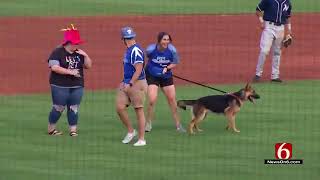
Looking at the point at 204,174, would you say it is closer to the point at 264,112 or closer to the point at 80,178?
the point at 80,178

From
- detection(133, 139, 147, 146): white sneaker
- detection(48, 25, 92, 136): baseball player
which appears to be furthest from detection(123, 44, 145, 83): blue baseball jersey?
detection(133, 139, 147, 146): white sneaker

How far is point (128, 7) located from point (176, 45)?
9761 millimetres

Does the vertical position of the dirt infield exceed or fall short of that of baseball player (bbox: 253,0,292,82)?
it falls short

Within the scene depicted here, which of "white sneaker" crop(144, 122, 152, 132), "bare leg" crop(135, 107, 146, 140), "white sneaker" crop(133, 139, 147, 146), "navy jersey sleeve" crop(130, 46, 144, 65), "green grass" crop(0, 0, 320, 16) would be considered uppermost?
"navy jersey sleeve" crop(130, 46, 144, 65)

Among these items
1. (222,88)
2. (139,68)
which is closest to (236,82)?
(222,88)

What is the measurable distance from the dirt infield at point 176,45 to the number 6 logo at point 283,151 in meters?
7.33

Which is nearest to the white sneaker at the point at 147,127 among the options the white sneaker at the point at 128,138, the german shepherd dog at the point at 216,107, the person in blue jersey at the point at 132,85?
the german shepherd dog at the point at 216,107

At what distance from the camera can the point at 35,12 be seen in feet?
117

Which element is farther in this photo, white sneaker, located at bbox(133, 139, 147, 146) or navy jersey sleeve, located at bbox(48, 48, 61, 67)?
navy jersey sleeve, located at bbox(48, 48, 61, 67)

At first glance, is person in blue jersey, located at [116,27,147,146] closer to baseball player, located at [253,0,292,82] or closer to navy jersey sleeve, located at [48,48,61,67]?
navy jersey sleeve, located at [48,48,61,67]

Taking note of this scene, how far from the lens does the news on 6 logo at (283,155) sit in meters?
13.6

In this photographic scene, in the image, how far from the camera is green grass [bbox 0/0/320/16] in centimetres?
3562

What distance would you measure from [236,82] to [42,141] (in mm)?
7285

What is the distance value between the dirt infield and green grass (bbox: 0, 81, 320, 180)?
120 inches
